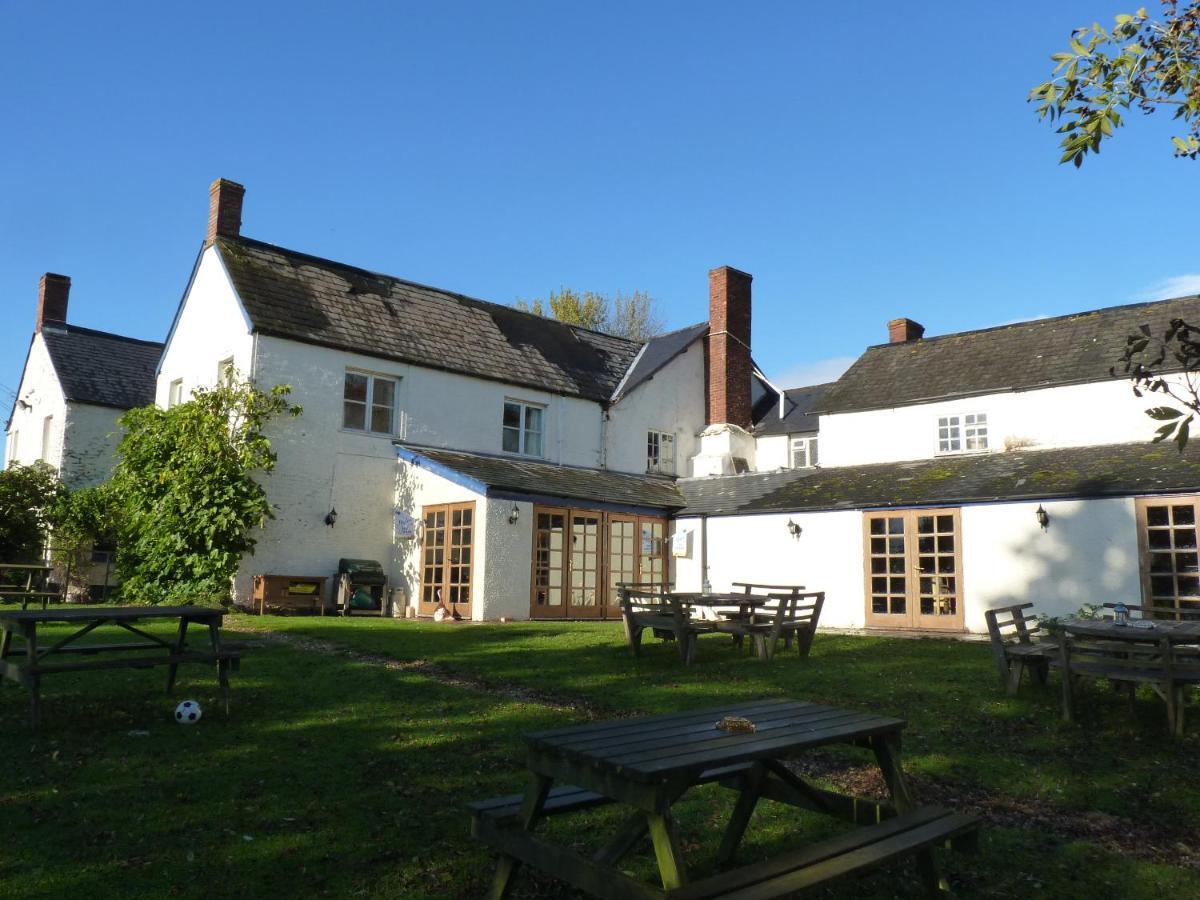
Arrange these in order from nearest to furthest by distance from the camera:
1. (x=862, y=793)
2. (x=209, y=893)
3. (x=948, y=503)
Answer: (x=209, y=893) → (x=862, y=793) → (x=948, y=503)

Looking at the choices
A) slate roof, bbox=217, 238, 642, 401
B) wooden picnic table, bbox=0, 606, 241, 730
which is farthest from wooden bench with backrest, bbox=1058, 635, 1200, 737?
slate roof, bbox=217, 238, 642, 401

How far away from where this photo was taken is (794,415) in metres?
28.2

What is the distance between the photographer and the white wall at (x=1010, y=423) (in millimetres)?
19109

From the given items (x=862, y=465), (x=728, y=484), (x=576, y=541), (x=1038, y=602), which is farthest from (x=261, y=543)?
(x=1038, y=602)

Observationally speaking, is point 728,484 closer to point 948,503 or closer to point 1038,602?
point 948,503

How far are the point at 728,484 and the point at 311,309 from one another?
11.5 meters

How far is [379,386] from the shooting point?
21.8m

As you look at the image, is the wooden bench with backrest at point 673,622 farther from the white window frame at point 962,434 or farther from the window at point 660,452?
the window at point 660,452

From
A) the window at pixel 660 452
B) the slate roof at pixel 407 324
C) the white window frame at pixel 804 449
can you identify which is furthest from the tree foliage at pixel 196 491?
the white window frame at pixel 804 449

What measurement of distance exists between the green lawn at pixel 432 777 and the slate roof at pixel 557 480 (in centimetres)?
857

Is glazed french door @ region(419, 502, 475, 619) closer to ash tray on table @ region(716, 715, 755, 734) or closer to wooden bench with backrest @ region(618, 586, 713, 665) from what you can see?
wooden bench with backrest @ region(618, 586, 713, 665)

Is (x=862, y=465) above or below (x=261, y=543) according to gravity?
above

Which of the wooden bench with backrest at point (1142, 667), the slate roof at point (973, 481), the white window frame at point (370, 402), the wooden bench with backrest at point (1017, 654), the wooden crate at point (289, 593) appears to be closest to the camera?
the wooden bench with backrest at point (1142, 667)

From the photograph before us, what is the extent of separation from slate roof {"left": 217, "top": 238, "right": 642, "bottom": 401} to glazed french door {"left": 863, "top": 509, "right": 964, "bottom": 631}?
9579mm
